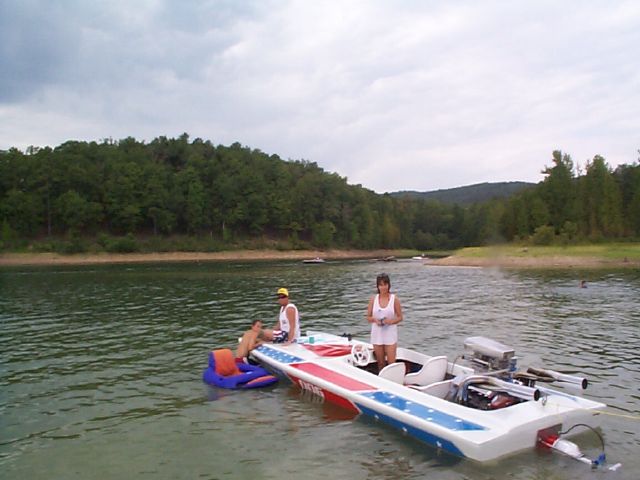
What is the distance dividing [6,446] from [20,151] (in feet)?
389

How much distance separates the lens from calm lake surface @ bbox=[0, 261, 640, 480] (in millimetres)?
8625

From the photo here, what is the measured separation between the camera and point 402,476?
8156mm

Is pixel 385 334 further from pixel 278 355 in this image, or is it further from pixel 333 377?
pixel 278 355

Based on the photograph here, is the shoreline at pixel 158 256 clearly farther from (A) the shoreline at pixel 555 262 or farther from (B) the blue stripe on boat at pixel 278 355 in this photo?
(B) the blue stripe on boat at pixel 278 355

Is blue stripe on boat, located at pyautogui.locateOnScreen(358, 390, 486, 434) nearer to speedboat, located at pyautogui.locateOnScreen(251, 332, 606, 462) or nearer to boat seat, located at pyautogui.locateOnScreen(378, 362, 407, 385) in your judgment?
speedboat, located at pyautogui.locateOnScreen(251, 332, 606, 462)

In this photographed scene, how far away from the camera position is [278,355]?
1391cm

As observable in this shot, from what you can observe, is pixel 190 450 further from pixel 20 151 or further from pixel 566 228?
pixel 20 151

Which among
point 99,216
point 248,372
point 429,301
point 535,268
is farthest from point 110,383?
point 99,216

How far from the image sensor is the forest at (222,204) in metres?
93.4

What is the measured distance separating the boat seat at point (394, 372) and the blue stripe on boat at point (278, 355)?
2765 mm

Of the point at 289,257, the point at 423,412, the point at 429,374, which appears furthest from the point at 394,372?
the point at 289,257

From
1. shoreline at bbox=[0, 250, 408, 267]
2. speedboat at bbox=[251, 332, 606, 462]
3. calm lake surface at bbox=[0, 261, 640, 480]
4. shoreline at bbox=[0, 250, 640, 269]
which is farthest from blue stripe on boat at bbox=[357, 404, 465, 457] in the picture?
shoreline at bbox=[0, 250, 408, 267]

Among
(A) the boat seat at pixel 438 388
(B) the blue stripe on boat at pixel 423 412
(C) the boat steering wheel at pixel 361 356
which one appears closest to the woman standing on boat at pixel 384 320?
(C) the boat steering wheel at pixel 361 356

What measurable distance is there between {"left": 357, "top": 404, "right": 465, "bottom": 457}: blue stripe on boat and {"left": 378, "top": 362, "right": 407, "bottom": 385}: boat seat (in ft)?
3.33
